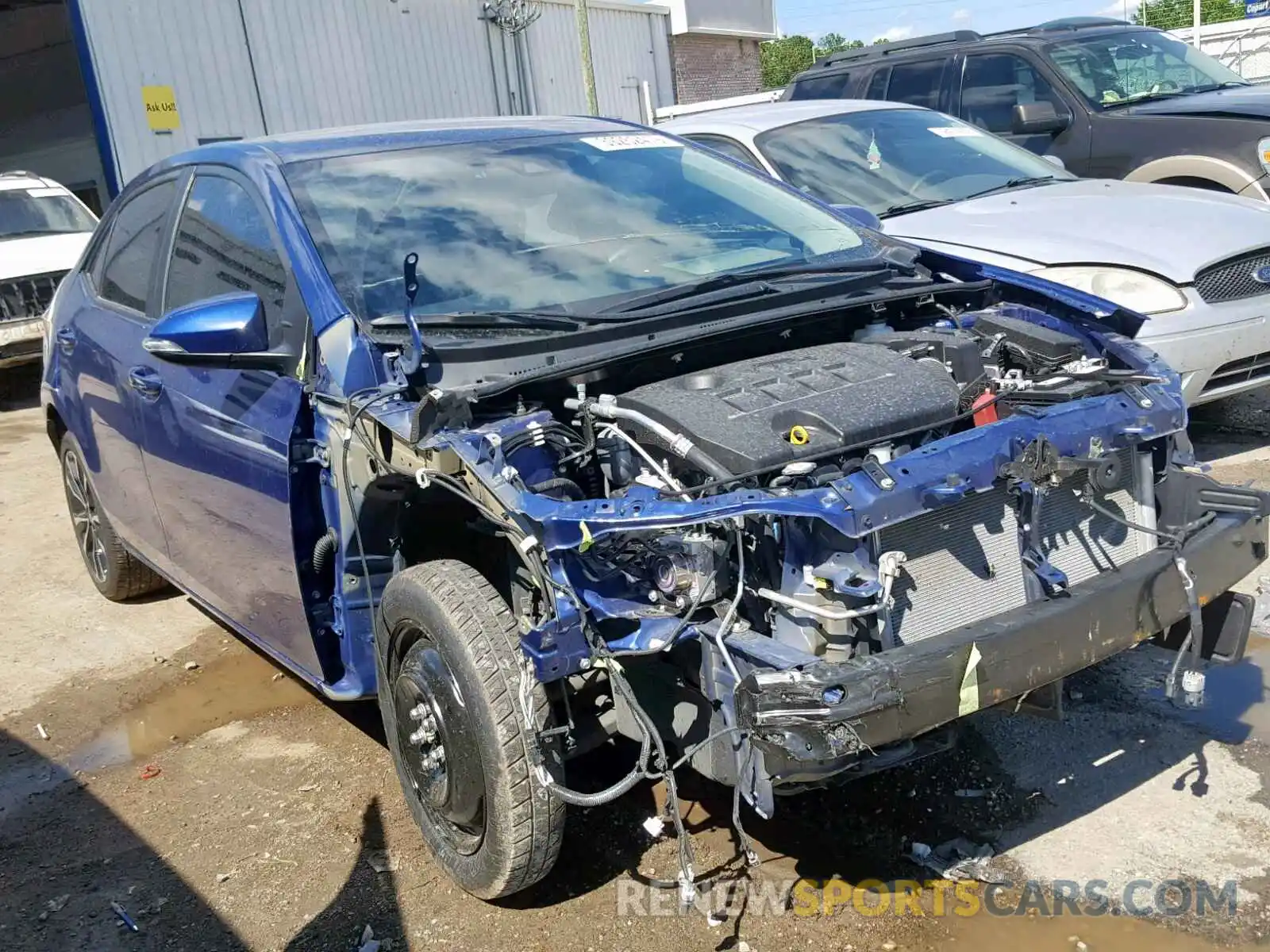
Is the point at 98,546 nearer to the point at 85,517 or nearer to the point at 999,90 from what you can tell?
the point at 85,517

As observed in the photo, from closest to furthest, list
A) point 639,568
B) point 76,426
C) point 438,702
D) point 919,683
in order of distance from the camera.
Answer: point 919,683, point 639,568, point 438,702, point 76,426

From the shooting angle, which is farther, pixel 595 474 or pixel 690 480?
pixel 595 474

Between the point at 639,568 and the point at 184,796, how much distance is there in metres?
1.99

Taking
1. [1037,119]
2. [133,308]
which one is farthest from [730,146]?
[133,308]

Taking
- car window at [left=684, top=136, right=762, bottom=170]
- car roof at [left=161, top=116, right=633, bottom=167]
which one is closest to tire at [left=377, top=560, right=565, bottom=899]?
car roof at [left=161, top=116, right=633, bottom=167]

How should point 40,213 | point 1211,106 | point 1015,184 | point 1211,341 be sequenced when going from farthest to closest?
point 40,213
point 1211,106
point 1015,184
point 1211,341

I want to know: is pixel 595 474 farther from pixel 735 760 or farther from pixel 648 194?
pixel 648 194

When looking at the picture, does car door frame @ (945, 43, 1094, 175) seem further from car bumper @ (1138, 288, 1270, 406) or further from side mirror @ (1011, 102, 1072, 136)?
car bumper @ (1138, 288, 1270, 406)

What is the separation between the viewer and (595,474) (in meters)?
3.00

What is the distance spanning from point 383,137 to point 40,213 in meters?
9.56

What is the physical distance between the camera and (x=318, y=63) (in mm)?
16578

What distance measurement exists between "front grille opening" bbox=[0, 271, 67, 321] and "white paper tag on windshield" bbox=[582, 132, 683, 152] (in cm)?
828

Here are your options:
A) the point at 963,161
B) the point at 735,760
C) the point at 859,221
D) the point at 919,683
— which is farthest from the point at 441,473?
the point at 963,161

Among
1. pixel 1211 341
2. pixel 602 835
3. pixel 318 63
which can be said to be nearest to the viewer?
pixel 602 835
